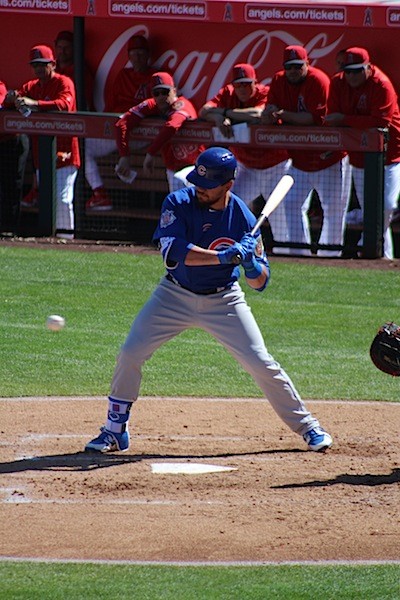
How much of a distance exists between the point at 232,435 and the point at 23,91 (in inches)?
315

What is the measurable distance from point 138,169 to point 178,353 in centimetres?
493

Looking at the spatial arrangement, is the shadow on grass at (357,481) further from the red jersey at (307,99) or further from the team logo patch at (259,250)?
the red jersey at (307,99)

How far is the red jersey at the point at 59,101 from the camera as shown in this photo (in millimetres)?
14045

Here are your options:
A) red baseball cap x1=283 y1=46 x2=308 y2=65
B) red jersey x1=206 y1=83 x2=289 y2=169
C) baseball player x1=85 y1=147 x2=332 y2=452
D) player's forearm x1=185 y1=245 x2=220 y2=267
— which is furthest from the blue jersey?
red jersey x1=206 y1=83 x2=289 y2=169

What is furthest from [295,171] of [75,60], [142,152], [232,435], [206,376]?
[232,435]

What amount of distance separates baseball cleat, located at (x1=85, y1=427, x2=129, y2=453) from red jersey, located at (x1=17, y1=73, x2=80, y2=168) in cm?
751

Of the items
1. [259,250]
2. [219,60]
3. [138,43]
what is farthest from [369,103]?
[259,250]

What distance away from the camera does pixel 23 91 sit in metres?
14.5

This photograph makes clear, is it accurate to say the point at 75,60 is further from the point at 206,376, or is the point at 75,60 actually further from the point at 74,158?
the point at 206,376

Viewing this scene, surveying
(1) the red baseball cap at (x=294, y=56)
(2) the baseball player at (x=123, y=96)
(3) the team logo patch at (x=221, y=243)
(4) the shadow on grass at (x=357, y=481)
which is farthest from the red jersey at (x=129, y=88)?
(4) the shadow on grass at (x=357, y=481)

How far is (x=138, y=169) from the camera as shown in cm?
1433

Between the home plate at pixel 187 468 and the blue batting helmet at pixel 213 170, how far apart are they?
1.63 metres

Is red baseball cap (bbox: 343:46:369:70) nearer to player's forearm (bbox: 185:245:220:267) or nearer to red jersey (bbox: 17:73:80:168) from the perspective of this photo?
red jersey (bbox: 17:73:80:168)

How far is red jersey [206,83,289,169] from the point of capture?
1340 centimetres
